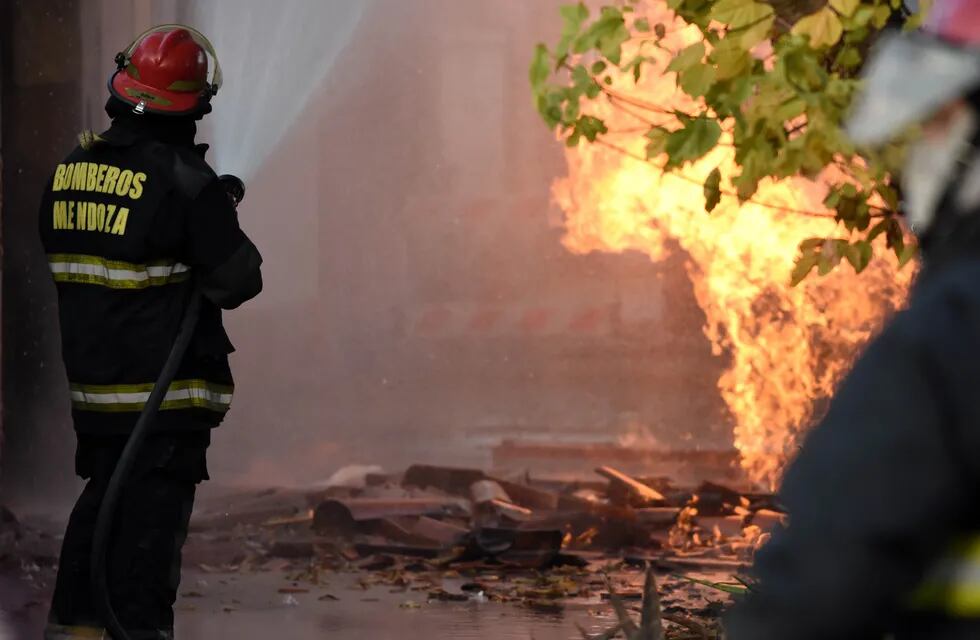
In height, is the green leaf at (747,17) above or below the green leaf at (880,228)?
above

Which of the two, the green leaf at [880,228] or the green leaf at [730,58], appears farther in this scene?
the green leaf at [880,228]

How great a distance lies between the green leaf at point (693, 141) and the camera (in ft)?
8.43

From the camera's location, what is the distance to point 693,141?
2578 mm

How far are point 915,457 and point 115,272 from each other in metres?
2.92

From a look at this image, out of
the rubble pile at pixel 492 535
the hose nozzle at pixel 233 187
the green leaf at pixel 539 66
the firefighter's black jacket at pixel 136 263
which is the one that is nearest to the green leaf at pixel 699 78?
the green leaf at pixel 539 66

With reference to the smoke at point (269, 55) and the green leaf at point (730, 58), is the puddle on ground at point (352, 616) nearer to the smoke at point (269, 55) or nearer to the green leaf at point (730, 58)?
the smoke at point (269, 55)

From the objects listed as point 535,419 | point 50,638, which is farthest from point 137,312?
point 535,419

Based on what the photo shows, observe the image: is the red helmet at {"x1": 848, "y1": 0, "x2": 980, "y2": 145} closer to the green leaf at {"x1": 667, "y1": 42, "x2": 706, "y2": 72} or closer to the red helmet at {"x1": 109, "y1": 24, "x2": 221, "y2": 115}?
the green leaf at {"x1": 667, "y1": 42, "x2": 706, "y2": 72}

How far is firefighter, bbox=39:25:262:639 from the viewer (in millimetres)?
3562

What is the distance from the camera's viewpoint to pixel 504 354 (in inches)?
260

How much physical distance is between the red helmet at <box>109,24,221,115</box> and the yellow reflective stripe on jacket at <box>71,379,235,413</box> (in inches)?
27.6

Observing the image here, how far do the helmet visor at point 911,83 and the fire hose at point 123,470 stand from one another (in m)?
2.70

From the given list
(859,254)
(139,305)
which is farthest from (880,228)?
(139,305)

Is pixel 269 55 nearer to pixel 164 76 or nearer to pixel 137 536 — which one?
pixel 164 76
